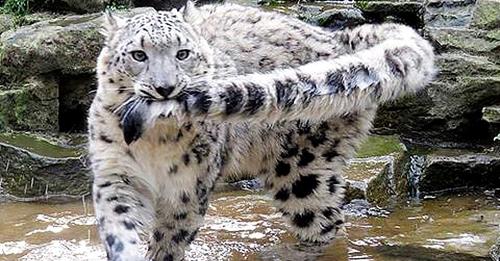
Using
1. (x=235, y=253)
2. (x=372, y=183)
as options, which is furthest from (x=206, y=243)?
(x=372, y=183)

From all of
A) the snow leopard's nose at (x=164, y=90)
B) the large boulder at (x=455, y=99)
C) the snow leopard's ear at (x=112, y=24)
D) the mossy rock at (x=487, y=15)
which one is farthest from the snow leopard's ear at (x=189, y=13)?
the mossy rock at (x=487, y=15)

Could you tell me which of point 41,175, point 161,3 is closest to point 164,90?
point 41,175

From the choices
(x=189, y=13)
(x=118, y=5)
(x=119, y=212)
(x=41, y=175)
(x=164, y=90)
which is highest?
(x=189, y=13)

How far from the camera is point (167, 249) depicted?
4.69 meters

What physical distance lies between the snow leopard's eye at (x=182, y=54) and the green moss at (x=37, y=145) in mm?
2673

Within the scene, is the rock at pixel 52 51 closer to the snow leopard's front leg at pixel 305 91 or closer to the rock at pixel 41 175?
the rock at pixel 41 175

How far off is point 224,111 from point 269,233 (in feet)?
10.4

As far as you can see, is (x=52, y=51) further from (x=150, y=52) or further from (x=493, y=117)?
(x=150, y=52)

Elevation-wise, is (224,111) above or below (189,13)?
above

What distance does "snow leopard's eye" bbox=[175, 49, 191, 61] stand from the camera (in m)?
4.25

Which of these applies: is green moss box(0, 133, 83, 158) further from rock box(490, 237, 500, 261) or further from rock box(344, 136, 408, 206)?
rock box(490, 237, 500, 261)

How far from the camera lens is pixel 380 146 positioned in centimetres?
695

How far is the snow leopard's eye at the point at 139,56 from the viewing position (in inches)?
165

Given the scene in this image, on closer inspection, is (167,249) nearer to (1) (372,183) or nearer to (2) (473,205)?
(1) (372,183)
